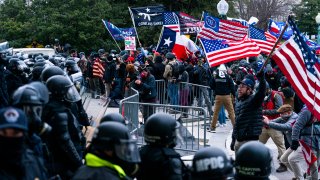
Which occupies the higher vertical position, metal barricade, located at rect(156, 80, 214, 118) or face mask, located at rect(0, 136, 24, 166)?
face mask, located at rect(0, 136, 24, 166)

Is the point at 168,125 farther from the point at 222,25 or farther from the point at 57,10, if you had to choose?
the point at 57,10

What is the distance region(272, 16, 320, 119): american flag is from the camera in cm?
865

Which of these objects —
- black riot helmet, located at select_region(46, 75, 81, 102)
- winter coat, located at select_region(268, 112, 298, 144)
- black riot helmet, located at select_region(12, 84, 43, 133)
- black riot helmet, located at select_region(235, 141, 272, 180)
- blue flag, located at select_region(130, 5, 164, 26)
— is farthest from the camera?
blue flag, located at select_region(130, 5, 164, 26)

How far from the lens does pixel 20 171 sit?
4.80 meters

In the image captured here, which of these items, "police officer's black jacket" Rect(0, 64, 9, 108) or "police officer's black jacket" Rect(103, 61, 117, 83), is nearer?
"police officer's black jacket" Rect(0, 64, 9, 108)

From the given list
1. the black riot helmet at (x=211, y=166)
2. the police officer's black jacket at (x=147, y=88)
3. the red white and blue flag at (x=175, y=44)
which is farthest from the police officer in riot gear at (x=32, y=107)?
the red white and blue flag at (x=175, y=44)

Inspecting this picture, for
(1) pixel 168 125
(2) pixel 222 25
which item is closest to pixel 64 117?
(1) pixel 168 125

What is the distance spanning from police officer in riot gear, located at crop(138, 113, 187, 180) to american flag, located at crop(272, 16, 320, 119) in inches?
135

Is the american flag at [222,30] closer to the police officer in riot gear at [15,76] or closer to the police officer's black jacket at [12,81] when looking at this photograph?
the police officer in riot gear at [15,76]

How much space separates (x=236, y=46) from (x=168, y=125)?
7224 millimetres

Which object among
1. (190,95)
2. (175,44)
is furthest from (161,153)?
(175,44)

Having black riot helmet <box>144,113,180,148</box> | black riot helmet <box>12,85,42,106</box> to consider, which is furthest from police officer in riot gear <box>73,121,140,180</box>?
black riot helmet <box>12,85,42,106</box>

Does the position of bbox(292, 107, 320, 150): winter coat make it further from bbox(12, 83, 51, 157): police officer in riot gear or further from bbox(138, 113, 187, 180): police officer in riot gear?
bbox(12, 83, 51, 157): police officer in riot gear

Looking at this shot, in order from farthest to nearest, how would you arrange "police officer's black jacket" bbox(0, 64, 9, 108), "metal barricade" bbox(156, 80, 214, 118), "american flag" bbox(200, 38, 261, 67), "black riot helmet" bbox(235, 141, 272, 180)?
"metal barricade" bbox(156, 80, 214, 118) < "american flag" bbox(200, 38, 261, 67) < "police officer's black jacket" bbox(0, 64, 9, 108) < "black riot helmet" bbox(235, 141, 272, 180)
